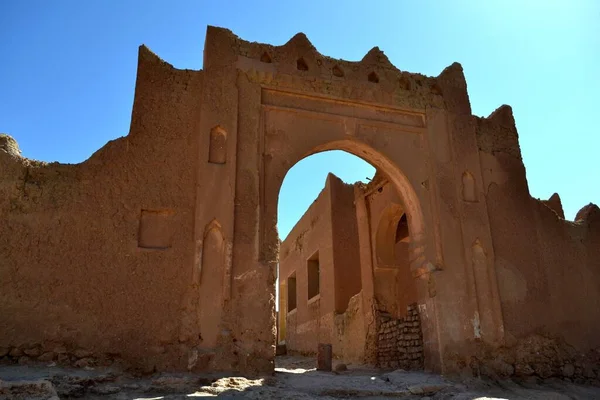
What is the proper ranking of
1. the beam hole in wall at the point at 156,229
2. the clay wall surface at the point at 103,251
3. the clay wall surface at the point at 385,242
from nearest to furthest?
the clay wall surface at the point at 103,251, the beam hole in wall at the point at 156,229, the clay wall surface at the point at 385,242

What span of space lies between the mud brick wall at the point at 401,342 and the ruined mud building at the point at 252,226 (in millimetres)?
81

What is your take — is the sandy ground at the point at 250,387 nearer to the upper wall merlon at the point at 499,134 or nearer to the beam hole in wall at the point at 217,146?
the beam hole in wall at the point at 217,146

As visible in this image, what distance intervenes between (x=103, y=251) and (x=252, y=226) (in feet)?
5.92

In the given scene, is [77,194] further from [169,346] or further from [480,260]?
[480,260]

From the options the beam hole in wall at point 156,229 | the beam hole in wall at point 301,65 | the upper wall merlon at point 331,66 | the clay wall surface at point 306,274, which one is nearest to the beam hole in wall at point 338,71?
the upper wall merlon at point 331,66

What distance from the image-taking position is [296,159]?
23.1 ft

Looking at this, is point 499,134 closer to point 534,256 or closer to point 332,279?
point 534,256

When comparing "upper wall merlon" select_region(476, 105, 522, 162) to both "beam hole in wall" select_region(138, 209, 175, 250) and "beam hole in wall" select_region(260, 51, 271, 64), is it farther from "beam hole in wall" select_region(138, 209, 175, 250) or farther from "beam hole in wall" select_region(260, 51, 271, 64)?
"beam hole in wall" select_region(138, 209, 175, 250)

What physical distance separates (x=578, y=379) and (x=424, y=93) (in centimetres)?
496

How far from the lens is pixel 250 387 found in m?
5.24

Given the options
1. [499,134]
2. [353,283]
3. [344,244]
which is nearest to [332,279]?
[353,283]

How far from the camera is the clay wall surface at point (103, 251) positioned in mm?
5281

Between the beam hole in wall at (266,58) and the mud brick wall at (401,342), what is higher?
the beam hole in wall at (266,58)

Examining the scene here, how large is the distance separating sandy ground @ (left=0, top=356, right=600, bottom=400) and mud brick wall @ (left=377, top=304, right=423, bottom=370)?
1618 millimetres
